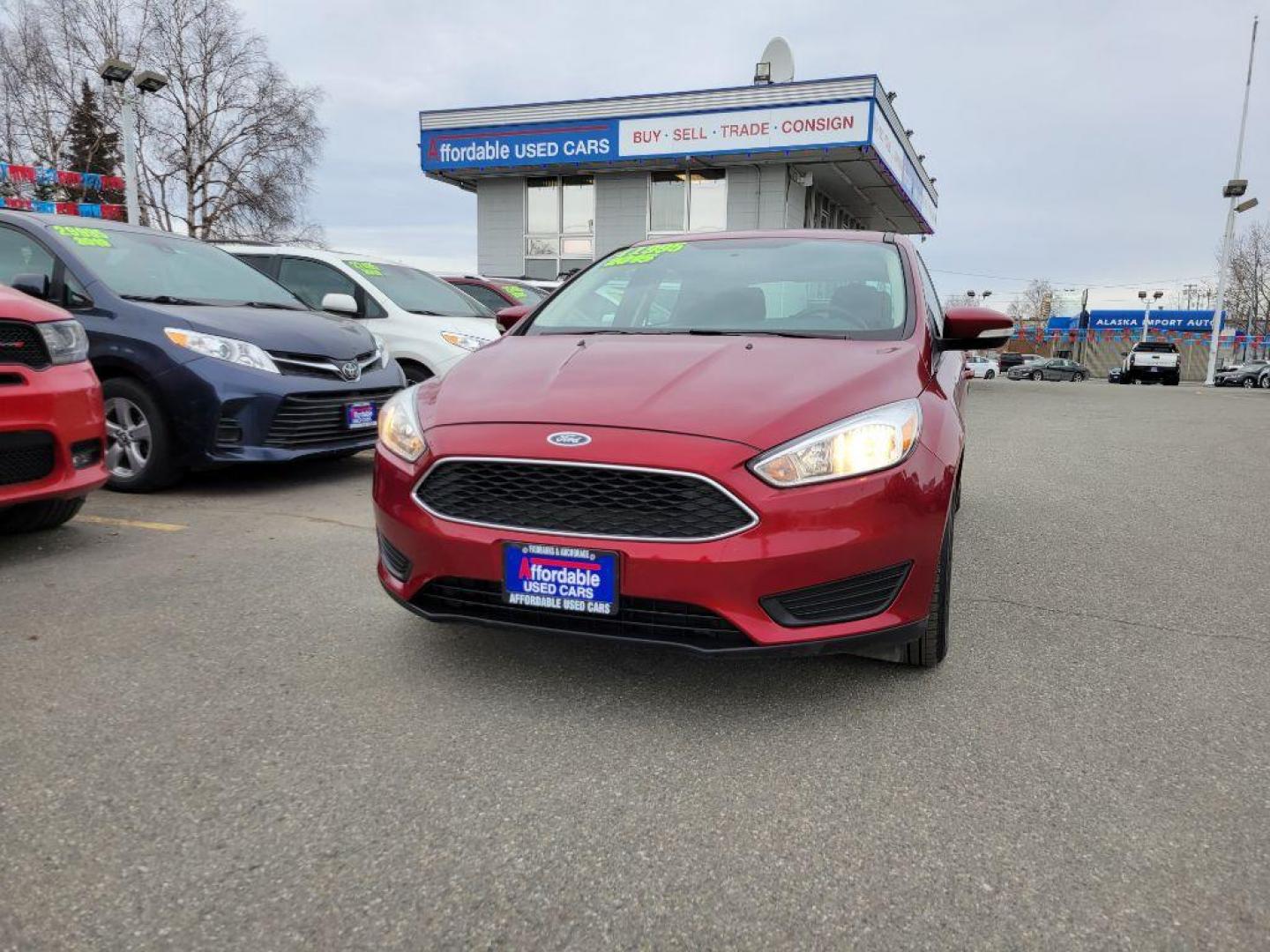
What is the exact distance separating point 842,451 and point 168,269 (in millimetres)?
4952

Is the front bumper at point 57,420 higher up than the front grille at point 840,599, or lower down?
higher up

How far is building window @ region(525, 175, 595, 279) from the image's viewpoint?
22.1 metres

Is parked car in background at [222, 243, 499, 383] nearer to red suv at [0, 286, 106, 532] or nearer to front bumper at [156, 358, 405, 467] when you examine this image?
front bumper at [156, 358, 405, 467]

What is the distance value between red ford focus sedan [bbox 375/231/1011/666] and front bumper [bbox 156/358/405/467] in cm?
249

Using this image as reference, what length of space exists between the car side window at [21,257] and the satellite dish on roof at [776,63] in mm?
20739

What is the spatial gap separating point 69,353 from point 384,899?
3.25 meters

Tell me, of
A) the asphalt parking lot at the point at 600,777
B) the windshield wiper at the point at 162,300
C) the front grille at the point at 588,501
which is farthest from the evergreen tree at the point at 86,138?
the front grille at the point at 588,501

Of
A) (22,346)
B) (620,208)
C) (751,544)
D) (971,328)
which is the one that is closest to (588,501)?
(751,544)

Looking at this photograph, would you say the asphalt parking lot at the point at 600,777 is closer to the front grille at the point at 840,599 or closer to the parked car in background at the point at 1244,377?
the front grille at the point at 840,599

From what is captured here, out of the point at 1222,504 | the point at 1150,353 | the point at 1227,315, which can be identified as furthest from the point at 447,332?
the point at 1227,315

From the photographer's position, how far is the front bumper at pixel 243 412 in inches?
186

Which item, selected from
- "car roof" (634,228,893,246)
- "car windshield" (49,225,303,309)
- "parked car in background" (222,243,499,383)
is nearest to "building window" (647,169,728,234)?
"parked car in background" (222,243,499,383)

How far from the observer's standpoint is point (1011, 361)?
49.7m

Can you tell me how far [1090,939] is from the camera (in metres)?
1.52
